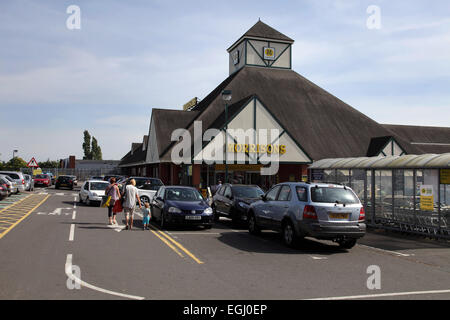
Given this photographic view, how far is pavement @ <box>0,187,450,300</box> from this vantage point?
6.96 meters

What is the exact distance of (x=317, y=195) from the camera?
1155cm

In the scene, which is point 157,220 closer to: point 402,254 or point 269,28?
point 402,254

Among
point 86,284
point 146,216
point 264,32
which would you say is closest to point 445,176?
point 146,216

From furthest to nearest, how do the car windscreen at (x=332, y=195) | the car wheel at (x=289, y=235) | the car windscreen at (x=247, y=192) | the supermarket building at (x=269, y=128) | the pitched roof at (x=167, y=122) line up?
the pitched roof at (x=167, y=122) → the supermarket building at (x=269, y=128) → the car windscreen at (x=247, y=192) → the car wheel at (x=289, y=235) → the car windscreen at (x=332, y=195)

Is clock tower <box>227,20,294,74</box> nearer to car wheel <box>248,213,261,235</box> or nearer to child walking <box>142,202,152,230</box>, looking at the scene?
child walking <box>142,202,152,230</box>

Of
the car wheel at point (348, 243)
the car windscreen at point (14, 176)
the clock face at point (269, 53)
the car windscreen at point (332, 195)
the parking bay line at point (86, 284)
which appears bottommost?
the car wheel at point (348, 243)

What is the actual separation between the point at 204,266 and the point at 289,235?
144 inches

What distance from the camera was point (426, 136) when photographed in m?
48.2

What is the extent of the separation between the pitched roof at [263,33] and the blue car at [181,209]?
32.3m

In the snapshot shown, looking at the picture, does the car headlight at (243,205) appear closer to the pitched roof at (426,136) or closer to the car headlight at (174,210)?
the car headlight at (174,210)

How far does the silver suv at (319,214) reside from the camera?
36.5 ft

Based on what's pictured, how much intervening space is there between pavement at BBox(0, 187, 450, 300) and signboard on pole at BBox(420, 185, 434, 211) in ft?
3.65

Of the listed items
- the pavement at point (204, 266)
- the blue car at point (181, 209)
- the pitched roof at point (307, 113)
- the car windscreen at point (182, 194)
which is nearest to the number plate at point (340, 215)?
the pavement at point (204, 266)
